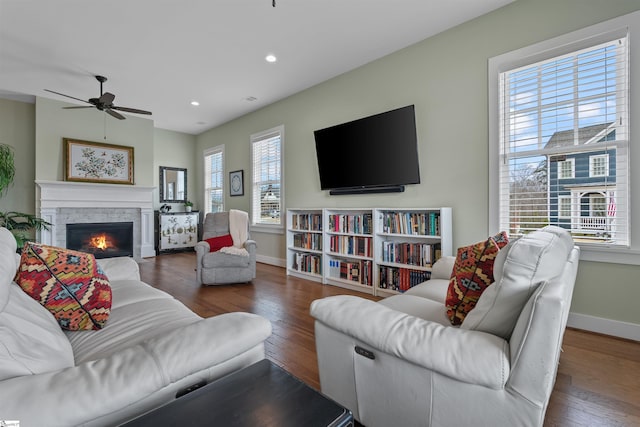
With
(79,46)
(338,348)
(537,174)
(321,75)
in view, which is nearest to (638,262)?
(537,174)

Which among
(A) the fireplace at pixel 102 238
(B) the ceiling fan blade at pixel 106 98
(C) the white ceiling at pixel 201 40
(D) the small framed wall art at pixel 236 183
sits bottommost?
(A) the fireplace at pixel 102 238

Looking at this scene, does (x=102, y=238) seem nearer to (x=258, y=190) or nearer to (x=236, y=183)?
(x=236, y=183)

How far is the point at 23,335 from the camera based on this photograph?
2.93 ft

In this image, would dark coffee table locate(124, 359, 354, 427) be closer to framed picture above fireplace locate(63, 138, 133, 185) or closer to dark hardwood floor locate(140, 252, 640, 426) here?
dark hardwood floor locate(140, 252, 640, 426)

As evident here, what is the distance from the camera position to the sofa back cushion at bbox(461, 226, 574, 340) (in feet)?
3.25

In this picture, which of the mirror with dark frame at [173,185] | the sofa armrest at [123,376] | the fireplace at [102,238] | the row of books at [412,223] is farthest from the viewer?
the mirror with dark frame at [173,185]

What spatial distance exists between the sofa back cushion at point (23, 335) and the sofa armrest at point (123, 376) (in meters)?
0.11

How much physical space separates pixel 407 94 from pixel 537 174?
1572 mm

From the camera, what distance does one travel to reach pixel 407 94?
11.1 ft

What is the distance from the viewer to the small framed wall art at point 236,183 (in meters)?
5.81

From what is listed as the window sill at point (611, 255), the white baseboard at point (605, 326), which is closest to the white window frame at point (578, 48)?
the window sill at point (611, 255)

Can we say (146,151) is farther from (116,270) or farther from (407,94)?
(407,94)

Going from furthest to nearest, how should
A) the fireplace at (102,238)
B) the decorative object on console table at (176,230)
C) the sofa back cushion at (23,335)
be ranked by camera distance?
the decorative object on console table at (176,230) < the fireplace at (102,238) < the sofa back cushion at (23,335)

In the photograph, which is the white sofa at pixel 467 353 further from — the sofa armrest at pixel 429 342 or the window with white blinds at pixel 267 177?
the window with white blinds at pixel 267 177
